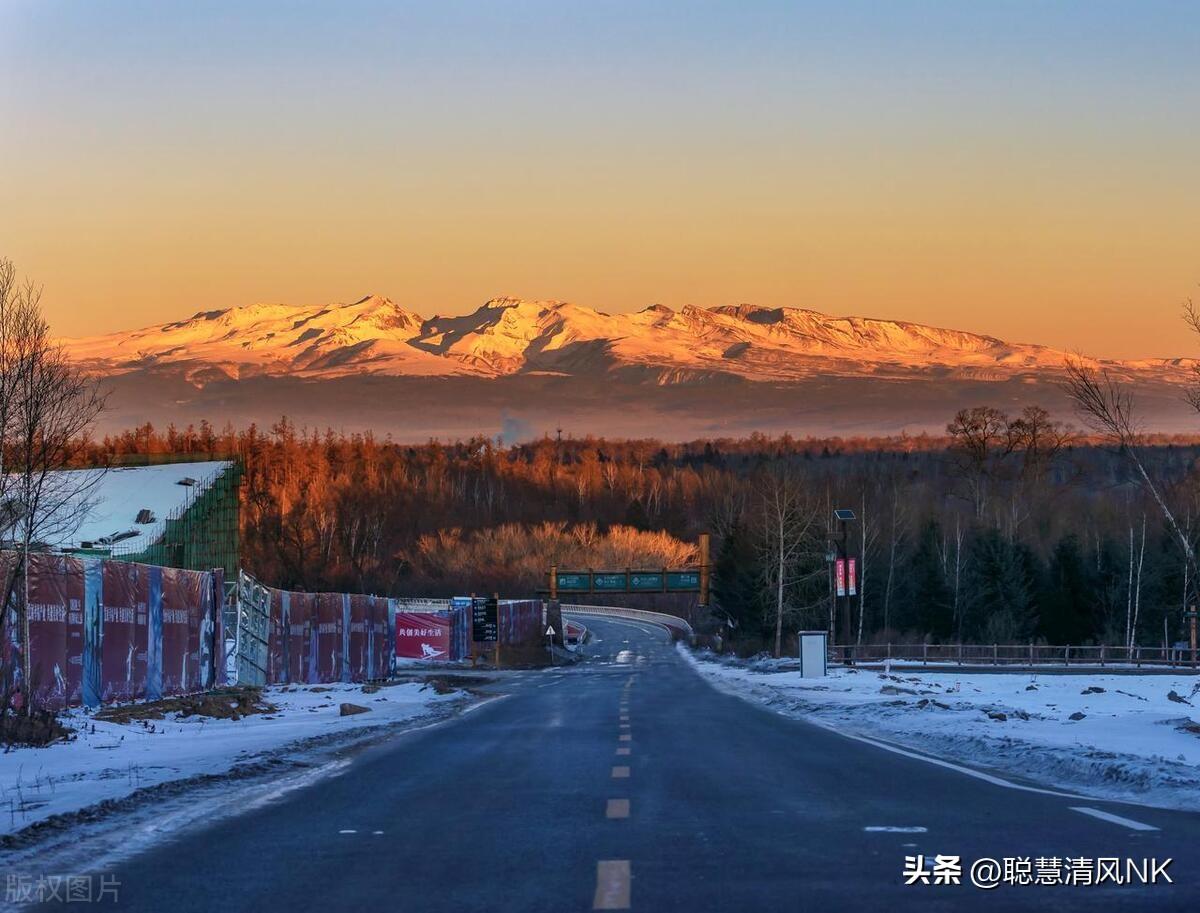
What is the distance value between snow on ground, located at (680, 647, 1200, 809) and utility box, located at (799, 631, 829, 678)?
19.2 inches

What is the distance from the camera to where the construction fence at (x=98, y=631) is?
25.8 metres

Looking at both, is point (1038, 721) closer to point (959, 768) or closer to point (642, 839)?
point (959, 768)

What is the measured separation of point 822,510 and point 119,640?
256 ft

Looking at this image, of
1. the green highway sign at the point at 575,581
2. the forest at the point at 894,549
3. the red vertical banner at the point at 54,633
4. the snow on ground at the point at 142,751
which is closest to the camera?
the snow on ground at the point at 142,751

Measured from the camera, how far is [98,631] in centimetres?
2880

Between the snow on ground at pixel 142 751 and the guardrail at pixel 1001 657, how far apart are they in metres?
36.1

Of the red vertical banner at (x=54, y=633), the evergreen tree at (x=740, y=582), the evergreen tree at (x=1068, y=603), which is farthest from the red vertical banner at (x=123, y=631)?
the evergreen tree at (x=1068, y=603)

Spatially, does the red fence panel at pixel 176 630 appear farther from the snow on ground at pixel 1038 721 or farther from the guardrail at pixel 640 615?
the guardrail at pixel 640 615

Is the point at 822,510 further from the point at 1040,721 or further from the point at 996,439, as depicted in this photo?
the point at 1040,721

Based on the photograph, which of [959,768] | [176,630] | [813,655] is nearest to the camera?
[959,768]

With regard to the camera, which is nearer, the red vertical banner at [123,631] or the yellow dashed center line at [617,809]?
the yellow dashed center line at [617,809]

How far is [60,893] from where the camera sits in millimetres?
8812

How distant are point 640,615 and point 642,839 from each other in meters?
148

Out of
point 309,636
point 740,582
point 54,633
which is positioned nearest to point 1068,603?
point 740,582
